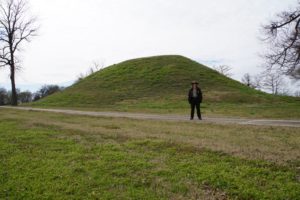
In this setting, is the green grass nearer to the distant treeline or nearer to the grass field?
the grass field

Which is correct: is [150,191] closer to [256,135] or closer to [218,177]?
[218,177]

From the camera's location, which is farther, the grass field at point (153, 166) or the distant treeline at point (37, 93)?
the distant treeline at point (37, 93)

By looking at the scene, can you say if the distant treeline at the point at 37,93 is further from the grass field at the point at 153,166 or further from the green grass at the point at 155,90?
the grass field at the point at 153,166

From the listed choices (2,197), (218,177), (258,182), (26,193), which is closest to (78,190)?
(26,193)

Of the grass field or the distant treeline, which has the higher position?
the distant treeline

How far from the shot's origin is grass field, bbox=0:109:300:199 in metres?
→ 6.11

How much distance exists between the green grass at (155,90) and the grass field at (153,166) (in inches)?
724

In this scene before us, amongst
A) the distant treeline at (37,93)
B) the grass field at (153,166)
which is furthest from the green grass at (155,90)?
the distant treeline at (37,93)

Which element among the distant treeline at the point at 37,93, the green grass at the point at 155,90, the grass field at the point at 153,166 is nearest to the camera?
the grass field at the point at 153,166

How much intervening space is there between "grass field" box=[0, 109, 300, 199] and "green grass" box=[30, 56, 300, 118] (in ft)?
60.3

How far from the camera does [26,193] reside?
20.9 feet

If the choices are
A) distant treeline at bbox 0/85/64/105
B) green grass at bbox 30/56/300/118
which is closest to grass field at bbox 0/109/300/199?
green grass at bbox 30/56/300/118

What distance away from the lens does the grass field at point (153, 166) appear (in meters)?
6.11

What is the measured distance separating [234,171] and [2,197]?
14.0 ft
